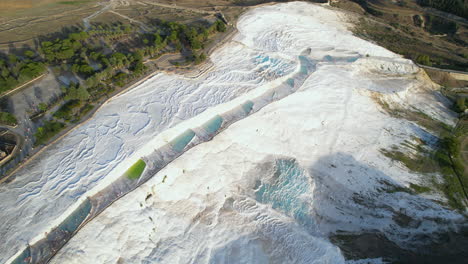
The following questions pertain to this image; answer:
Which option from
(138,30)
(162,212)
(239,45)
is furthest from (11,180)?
(239,45)

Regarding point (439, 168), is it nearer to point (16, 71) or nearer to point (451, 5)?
point (451, 5)

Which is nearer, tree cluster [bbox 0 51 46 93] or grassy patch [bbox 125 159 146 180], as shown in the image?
grassy patch [bbox 125 159 146 180]

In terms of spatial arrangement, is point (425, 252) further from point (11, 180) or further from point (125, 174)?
point (11, 180)

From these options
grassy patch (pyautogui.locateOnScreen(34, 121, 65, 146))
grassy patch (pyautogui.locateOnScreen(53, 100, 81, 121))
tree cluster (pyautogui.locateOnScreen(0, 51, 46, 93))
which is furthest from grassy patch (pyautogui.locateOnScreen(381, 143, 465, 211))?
tree cluster (pyautogui.locateOnScreen(0, 51, 46, 93))

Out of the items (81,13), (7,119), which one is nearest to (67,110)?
(7,119)

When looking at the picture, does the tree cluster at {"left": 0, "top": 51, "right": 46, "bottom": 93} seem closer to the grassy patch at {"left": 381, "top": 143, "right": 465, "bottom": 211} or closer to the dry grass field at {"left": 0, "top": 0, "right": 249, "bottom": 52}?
the dry grass field at {"left": 0, "top": 0, "right": 249, "bottom": 52}

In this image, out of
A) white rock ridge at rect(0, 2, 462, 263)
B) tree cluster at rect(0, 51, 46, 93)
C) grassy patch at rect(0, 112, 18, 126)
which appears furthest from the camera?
tree cluster at rect(0, 51, 46, 93)

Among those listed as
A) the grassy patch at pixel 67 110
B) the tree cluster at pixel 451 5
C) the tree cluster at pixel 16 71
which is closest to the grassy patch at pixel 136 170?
the grassy patch at pixel 67 110

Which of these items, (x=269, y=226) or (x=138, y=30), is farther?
(x=138, y=30)
